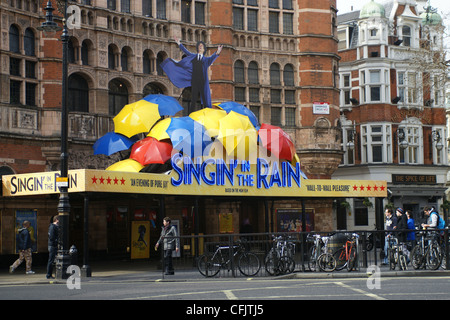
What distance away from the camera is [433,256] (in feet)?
72.5

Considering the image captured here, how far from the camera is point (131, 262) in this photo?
106 feet

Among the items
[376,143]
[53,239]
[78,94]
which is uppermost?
[78,94]

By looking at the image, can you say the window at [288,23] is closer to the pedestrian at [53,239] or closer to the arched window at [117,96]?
the arched window at [117,96]

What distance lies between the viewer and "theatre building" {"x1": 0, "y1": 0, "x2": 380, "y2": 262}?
97.0 ft

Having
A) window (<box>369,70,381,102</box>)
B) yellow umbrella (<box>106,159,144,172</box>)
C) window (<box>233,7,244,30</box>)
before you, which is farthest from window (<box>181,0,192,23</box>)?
window (<box>369,70,381,102</box>)

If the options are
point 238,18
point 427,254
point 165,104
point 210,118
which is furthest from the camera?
point 238,18

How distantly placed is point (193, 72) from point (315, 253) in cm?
1385

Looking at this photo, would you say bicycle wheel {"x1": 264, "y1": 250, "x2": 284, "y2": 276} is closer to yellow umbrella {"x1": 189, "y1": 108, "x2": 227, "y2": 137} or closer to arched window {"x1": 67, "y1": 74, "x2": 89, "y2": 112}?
yellow umbrella {"x1": 189, "y1": 108, "x2": 227, "y2": 137}

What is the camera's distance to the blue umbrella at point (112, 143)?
30.7 meters

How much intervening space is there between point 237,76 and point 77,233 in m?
11.1

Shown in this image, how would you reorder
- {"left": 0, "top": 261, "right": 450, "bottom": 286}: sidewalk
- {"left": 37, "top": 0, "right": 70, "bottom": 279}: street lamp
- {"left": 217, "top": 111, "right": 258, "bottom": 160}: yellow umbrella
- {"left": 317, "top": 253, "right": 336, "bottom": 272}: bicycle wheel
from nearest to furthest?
{"left": 0, "top": 261, "right": 450, "bottom": 286}: sidewalk → {"left": 317, "top": 253, "right": 336, "bottom": 272}: bicycle wheel → {"left": 37, "top": 0, "right": 70, "bottom": 279}: street lamp → {"left": 217, "top": 111, "right": 258, "bottom": 160}: yellow umbrella

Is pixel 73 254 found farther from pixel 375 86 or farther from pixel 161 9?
pixel 375 86

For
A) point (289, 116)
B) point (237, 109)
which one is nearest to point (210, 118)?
point (237, 109)

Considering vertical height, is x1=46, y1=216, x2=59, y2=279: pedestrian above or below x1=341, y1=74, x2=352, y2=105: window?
below
